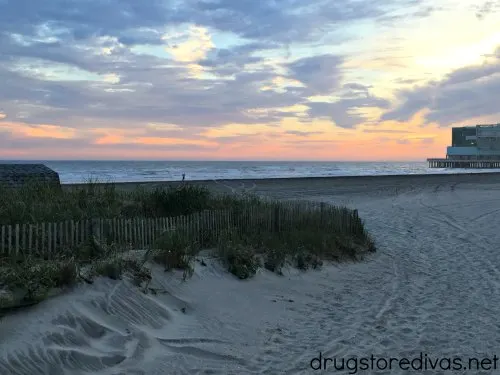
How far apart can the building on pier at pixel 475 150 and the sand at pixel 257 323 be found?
100 metres

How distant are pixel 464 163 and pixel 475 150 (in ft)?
17.7

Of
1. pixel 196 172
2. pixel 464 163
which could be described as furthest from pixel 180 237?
pixel 464 163

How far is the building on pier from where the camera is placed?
101812 millimetres

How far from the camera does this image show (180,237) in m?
8.35

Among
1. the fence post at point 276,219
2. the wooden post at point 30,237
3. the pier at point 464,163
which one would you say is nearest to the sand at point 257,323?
the wooden post at point 30,237

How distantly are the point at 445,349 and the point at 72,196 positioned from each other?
8587mm

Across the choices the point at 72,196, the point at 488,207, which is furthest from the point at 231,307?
the point at 488,207

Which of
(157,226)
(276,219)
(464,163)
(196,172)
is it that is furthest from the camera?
(464,163)

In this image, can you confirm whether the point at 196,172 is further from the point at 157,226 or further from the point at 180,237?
the point at 180,237

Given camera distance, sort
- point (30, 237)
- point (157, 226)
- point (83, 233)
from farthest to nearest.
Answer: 1. point (157, 226)
2. point (83, 233)
3. point (30, 237)

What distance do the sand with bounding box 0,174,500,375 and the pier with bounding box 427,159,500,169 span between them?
98009 mm

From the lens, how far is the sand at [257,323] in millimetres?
5090

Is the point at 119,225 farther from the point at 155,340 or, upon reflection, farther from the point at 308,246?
the point at 308,246

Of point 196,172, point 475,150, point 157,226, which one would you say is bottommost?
point 157,226
